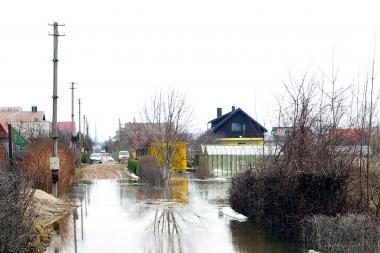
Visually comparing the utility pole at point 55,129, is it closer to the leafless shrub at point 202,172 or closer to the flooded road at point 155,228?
the flooded road at point 155,228

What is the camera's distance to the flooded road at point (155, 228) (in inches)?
463

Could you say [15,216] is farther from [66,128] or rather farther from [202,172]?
[66,128]

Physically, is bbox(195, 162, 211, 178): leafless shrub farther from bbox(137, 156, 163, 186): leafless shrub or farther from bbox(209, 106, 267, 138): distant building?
bbox(209, 106, 267, 138): distant building

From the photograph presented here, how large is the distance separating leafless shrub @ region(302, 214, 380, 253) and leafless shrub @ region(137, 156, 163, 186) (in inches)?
804

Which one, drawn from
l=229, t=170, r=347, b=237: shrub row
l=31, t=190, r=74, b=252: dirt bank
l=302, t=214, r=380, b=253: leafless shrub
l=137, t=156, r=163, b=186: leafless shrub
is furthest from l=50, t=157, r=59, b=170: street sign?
l=302, t=214, r=380, b=253: leafless shrub

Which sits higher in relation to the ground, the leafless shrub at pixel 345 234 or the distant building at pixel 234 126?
the distant building at pixel 234 126

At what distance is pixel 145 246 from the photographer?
1173 cm

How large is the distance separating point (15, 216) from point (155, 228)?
570 centimetres

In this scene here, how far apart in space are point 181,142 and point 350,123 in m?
23.5

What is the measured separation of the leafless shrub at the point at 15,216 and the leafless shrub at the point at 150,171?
20580 millimetres

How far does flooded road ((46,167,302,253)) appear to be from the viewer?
11.8 meters

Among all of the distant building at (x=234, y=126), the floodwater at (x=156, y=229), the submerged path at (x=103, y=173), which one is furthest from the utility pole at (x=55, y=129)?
the distant building at (x=234, y=126)

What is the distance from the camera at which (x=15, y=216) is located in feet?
29.9

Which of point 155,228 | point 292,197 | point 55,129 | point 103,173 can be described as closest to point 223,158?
point 103,173
